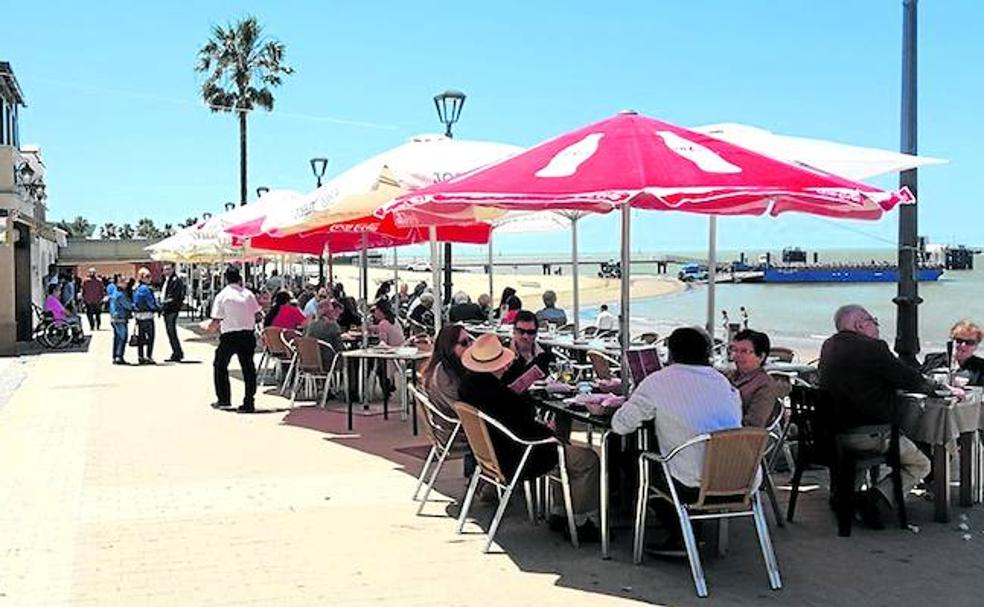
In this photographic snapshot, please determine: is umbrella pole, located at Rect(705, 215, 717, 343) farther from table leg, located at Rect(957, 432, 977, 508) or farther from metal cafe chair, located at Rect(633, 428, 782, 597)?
metal cafe chair, located at Rect(633, 428, 782, 597)

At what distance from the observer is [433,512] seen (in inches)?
267

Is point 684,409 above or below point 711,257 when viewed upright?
below

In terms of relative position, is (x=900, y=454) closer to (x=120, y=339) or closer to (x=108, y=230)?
(x=120, y=339)

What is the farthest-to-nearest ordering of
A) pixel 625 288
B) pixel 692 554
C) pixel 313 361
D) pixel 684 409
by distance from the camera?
pixel 313 361 < pixel 625 288 < pixel 684 409 < pixel 692 554

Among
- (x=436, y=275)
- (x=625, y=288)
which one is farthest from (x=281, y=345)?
(x=625, y=288)

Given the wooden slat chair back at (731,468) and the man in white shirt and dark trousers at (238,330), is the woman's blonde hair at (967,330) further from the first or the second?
the man in white shirt and dark trousers at (238,330)

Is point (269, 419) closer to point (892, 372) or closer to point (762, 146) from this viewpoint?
point (762, 146)

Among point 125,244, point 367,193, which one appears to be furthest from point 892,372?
point 125,244

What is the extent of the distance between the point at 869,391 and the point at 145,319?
48.0 ft

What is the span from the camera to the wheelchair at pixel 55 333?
21109 millimetres

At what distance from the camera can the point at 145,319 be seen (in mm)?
18344

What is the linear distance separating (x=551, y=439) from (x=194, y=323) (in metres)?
26.7

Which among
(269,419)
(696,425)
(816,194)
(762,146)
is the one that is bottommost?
(269,419)

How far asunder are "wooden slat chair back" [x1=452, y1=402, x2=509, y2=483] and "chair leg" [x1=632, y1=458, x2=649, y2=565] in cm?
76
